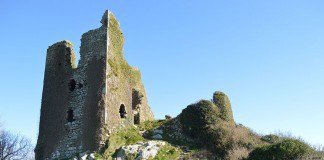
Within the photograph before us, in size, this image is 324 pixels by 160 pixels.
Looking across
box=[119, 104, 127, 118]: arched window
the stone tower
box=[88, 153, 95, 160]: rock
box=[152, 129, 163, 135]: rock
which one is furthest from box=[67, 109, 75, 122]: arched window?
box=[152, 129, 163, 135]: rock

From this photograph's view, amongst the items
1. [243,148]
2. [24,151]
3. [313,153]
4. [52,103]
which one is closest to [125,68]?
[52,103]

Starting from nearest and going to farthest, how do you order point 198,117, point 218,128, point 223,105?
1. point 218,128
2. point 198,117
3. point 223,105

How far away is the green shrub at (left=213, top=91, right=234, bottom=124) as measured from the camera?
3042cm

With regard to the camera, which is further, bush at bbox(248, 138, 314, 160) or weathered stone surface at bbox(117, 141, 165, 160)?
weathered stone surface at bbox(117, 141, 165, 160)

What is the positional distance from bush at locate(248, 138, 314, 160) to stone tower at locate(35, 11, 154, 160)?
9.97 m

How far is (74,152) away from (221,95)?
444 inches

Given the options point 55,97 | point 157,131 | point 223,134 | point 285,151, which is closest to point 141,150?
point 157,131

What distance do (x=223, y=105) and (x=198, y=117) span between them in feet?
8.55

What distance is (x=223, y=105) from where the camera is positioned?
31094 mm

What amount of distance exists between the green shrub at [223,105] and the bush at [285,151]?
24.8 ft

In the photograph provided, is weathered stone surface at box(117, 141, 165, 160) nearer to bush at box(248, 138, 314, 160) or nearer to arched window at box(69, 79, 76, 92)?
bush at box(248, 138, 314, 160)

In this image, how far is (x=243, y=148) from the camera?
25469mm

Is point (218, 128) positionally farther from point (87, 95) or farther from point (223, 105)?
point (87, 95)

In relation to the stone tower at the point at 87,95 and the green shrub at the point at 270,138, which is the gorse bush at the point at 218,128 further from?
the stone tower at the point at 87,95
